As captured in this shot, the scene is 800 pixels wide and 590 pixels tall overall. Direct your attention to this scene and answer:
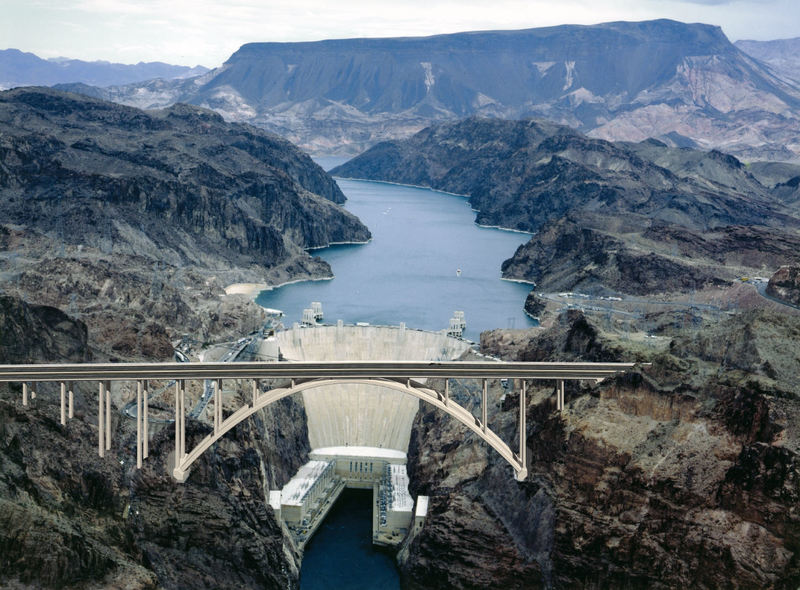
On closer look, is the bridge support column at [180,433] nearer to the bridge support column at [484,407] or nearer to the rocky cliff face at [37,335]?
the rocky cliff face at [37,335]

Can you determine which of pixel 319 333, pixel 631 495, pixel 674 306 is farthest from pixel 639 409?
pixel 674 306

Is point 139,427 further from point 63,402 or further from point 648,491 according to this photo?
point 648,491

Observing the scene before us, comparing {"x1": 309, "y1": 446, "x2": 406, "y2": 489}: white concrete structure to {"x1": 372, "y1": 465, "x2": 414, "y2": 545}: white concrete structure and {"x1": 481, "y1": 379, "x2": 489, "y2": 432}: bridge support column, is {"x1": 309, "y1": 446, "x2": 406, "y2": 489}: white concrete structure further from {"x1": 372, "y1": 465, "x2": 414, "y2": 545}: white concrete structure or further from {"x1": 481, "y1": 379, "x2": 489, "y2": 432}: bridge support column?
{"x1": 481, "y1": 379, "x2": 489, "y2": 432}: bridge support column

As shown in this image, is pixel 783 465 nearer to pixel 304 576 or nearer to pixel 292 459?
pixel 304 576

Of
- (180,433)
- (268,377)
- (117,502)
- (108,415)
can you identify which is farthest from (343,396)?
(108,415)

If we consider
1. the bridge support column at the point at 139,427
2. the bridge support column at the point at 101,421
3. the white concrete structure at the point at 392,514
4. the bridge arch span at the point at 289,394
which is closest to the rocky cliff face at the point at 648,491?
the white concrete structure at the point at 392,514
